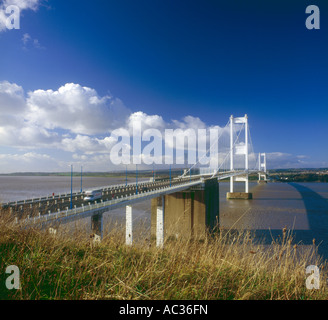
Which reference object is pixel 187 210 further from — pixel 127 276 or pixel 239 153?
pixel 239 153

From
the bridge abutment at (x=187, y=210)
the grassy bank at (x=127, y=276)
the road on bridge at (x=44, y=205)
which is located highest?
the grassy bank at (x=127, y=276)

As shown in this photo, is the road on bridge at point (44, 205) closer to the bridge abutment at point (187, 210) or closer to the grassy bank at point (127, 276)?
the grassy bank at point (127, 276)

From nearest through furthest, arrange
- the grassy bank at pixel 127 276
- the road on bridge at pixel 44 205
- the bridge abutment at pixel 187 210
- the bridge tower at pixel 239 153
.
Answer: the grassy bank at pixel 127 276 < the road on bridge at pixel 44 205 < the bridge abutment at pixel 187 210 < the bridge tower at pixel 239 153

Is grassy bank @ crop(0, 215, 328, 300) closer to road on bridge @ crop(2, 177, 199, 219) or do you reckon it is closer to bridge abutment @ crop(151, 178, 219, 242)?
road on bridge @ crop(2, 177, 199, 219)

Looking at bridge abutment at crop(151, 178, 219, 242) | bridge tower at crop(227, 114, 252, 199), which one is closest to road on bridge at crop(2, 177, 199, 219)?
bridge abutment at crop(151, 178, 219, 242)

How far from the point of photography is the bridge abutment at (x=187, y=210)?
21031mm

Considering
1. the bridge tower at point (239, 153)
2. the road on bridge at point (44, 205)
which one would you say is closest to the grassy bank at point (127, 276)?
the road on bridge at point (44, 205)

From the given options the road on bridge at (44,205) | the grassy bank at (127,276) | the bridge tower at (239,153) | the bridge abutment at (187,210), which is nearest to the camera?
the grassy bank at (127,276)

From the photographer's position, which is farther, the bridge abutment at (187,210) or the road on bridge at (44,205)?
the bridge abutment at (187,210)

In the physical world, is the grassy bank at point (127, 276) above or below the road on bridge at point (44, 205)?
above
